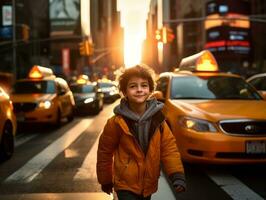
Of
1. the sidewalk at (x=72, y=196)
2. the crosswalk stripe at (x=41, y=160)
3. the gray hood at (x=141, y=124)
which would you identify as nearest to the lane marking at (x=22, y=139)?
the crosswalk stripe at (x=41, y=160)

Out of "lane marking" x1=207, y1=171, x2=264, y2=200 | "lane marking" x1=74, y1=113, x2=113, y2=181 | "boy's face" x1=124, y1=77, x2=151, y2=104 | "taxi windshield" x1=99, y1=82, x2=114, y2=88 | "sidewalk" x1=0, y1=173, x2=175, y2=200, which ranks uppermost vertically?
"boy's face" x1=124, y1=77, x2=151, y2=104

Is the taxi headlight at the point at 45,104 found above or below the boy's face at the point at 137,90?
below

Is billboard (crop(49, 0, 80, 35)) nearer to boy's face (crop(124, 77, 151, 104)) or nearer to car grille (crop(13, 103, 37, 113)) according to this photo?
car grille (crop(13, 103, 37, 113))

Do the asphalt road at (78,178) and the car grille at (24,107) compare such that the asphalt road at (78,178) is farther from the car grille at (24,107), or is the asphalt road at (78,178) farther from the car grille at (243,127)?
the car grille at (24,107)

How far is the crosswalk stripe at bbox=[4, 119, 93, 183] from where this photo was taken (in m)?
8.09

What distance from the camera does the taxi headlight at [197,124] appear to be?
7867 mm

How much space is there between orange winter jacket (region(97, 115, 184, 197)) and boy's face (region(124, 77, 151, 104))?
0.57ft

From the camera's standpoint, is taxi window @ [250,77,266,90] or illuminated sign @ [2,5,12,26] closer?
taxi window @ [250,77,266,90]

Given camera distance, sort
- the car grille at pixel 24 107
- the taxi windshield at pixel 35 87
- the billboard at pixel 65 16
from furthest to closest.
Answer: the billboard at pixel 65 16 < the taxi windshield at pixel 35 87 < the car grille at pixel 24 107

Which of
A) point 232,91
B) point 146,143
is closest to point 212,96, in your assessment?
point 232,91

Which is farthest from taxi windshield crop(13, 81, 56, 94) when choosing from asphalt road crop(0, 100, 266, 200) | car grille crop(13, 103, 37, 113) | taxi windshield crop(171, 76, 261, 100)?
taxi windshield crop(171, 76, 261, 100)

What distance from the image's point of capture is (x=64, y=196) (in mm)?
6734

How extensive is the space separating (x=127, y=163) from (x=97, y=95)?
20.5 metres

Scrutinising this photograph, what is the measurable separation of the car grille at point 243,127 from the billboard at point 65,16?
10275cm
